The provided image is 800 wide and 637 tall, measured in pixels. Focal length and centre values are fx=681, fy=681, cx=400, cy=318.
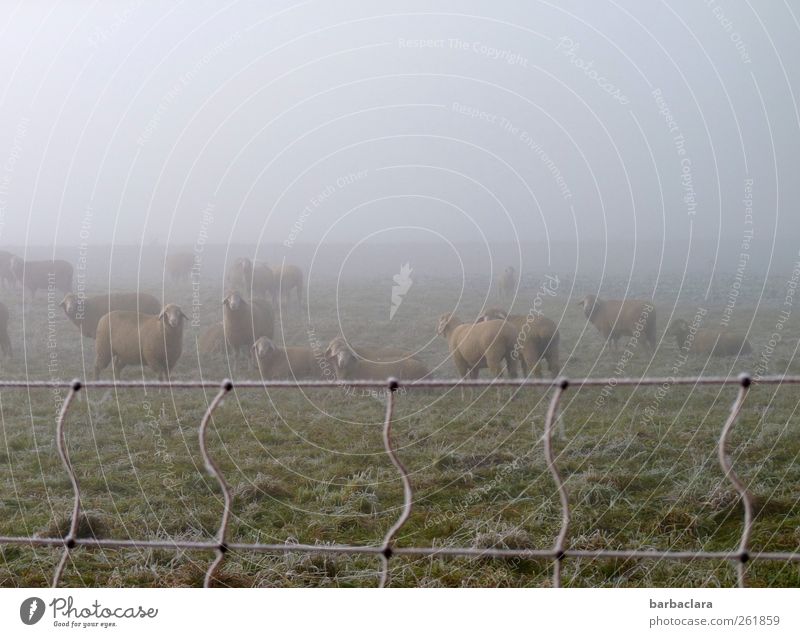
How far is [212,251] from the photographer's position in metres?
19.3

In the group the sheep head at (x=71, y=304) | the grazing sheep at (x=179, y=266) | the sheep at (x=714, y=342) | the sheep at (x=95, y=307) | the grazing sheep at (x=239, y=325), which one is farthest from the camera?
the grazing sheep at (x=179, y=266)

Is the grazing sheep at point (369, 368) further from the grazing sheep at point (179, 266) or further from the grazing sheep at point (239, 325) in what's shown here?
the grazing sheep at point (179, 266)

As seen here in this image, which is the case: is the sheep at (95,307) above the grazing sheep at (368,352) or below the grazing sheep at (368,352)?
above

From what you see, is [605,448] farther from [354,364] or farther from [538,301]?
[538,301]

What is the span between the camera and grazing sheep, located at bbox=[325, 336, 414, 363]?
10164 mm

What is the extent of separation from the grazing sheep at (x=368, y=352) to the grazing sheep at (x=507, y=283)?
4.46 metres

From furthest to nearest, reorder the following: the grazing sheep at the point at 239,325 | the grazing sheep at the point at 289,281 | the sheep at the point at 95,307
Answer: the grazing sheep at the point at 289,281, the sheep at the point at 95,307, the grazing sheep at the point at 239,325

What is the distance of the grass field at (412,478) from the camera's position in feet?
13.0

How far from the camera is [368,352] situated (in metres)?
10.3

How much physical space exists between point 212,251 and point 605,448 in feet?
49.4

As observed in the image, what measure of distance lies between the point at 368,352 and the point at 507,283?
5.84 m

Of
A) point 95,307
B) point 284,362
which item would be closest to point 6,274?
point 95,307

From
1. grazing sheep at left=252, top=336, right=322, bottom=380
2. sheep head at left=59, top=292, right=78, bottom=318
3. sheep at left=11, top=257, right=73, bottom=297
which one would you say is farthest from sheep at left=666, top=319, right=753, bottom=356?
sheep at left=11, top=257, right=73, bottom=297

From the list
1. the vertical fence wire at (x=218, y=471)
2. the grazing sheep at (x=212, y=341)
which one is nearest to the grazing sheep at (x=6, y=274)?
the grazing sheep at (x=212, y=341)
